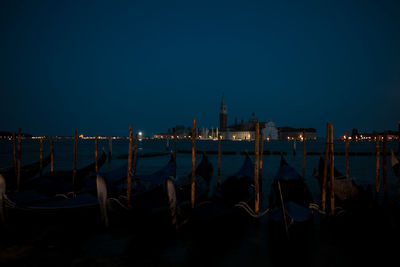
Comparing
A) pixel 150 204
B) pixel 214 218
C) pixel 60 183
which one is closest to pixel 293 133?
pixel 60 183

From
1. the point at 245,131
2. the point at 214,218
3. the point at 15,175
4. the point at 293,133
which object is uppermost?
the point at 245,131

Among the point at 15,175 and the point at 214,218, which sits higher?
the point at 15,175

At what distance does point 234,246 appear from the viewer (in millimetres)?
4914

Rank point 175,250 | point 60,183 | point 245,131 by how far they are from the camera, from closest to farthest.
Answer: point 175,250 < point 60,183 < point 245,131

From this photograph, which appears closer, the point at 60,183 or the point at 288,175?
the point at 288,175

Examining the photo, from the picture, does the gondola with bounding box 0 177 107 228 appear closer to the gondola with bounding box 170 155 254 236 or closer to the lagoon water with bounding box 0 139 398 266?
the lagoon water with bounding box 0 139 398 266

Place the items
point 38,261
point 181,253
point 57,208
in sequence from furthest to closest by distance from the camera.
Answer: point 57,208 < point 181,253 < point 38,261

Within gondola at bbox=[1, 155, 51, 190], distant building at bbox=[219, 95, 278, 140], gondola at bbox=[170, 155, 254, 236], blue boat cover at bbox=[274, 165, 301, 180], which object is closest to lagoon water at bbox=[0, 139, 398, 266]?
gondola at bbox=[170, 155, 254, 236]

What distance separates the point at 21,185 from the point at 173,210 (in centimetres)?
576

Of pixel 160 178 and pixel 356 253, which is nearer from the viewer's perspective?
pixel 356 253

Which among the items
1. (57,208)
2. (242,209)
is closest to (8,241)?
(57,208)

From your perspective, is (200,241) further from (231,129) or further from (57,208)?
(231,129)

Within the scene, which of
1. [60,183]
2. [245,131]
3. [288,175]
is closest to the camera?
[288,175]

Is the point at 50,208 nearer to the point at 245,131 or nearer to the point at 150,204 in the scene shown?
the point at 150,204
